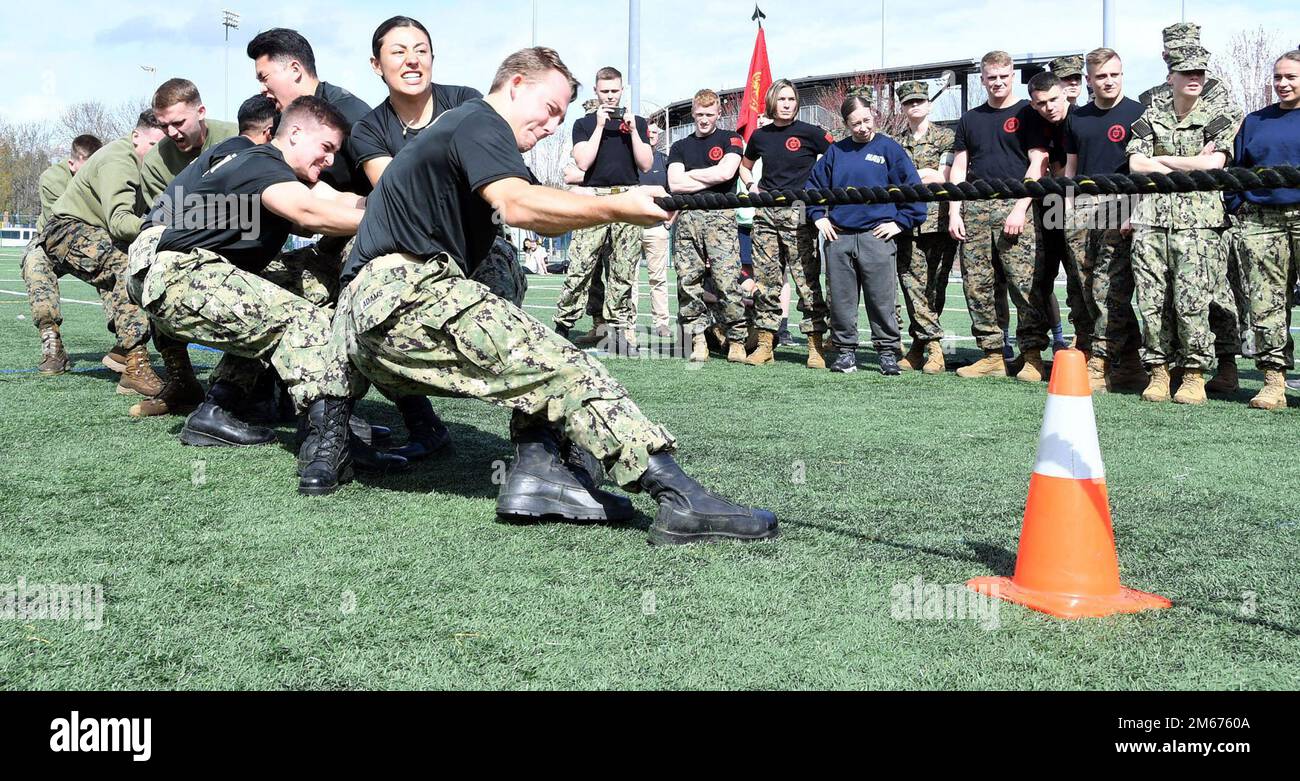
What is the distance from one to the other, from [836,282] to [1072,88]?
7.20ft

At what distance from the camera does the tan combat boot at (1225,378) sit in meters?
7.37

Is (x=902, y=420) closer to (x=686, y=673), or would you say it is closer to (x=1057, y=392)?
(x=1057, y=392)

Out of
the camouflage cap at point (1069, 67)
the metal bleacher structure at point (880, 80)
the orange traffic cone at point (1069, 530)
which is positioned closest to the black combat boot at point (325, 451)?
the orange traffic cone at point (1069, 530)

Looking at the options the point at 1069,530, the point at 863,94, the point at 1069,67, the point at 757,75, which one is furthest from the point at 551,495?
the point at 757,75

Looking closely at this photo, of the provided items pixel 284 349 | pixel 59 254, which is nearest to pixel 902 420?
pixel 284 349

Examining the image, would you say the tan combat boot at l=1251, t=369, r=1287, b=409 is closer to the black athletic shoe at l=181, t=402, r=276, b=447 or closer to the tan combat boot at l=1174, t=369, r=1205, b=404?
the tan combat boot at l=1174, t=369, r=1205, b=404

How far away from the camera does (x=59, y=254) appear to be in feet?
25.0

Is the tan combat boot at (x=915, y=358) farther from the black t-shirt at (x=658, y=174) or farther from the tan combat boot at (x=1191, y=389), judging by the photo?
the black t-shirt at (x=658, y=174)

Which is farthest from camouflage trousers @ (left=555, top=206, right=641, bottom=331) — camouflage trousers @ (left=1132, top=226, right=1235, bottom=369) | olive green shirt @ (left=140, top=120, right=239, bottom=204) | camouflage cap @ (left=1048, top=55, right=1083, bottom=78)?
camouflage trousers @ (left=1132, top=226, right=1235, bottom=369)

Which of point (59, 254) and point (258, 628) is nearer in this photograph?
point (258, 628)

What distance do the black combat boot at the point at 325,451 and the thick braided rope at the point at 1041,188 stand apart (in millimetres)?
1940

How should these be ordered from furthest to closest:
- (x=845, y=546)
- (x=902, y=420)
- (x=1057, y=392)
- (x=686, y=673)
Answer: (x=902, y=420) → (x=845, y=546) → (x=1057, y=392) → (x=686, y=673)

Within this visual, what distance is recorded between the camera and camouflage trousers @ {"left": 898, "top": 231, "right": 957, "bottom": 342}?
868 cm
